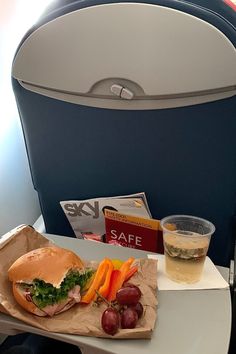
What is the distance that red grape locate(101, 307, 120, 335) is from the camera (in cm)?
75

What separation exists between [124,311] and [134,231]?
30cm

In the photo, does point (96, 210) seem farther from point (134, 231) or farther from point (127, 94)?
point (127, 94)

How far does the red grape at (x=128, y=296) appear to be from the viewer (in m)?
0.79

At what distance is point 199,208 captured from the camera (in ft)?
3.42

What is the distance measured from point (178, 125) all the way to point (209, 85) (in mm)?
109

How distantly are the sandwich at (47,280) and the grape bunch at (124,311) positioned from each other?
0.25 feet

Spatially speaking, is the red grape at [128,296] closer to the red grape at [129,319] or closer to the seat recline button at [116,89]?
the red grape at [129,319]

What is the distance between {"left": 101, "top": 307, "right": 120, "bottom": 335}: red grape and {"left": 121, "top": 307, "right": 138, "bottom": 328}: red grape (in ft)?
0.03

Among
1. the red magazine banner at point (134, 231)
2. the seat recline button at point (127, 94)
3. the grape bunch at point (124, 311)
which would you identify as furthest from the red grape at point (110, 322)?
the seat recline button at point (127, 94)

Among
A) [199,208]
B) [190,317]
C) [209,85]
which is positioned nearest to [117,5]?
[209,85]

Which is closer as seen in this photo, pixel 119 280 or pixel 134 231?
pixel 119 280

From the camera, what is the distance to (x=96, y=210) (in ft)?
3.60

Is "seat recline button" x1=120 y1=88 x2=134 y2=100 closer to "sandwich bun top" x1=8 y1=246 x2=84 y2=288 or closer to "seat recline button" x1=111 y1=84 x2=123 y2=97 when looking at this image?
"seat recline button" x1=111 y1=84 x2=123 y2=97

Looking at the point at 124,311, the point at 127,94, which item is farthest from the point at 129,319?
the point at 127,94
